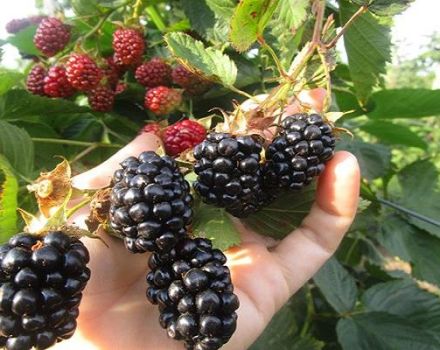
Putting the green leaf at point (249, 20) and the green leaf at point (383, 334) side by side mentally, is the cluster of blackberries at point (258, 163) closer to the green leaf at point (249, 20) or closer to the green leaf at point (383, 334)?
the green leaf at point (249, 20)

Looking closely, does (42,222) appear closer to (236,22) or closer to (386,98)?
(236,22)

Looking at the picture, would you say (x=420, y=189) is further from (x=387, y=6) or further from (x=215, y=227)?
(x=215, y=227)

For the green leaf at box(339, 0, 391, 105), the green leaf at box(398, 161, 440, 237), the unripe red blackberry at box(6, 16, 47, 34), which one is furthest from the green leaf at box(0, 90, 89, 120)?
the green leaf at box(398, 161, 440, 237)

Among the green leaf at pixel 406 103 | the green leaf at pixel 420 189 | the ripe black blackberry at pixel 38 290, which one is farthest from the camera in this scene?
the green leaf at pixel 420 189

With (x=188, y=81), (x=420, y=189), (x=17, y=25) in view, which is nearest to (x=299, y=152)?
(x=188, y=81)

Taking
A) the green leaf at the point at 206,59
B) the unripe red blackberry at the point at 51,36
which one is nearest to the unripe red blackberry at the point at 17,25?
the unripe red blackberry at the point at 51,36

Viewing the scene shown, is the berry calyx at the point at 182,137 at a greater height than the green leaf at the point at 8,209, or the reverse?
the berry calyx at the point at 182,137
